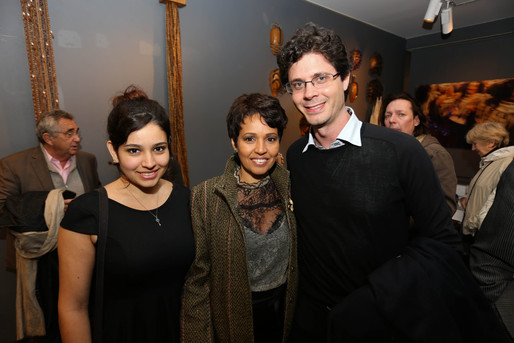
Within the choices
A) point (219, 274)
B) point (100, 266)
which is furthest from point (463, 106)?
point (100, 266)

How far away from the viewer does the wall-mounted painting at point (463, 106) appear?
4.75 metres

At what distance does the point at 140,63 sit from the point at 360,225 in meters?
2.52

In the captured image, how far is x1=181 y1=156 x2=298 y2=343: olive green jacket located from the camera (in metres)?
1.33

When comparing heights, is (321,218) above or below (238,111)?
below

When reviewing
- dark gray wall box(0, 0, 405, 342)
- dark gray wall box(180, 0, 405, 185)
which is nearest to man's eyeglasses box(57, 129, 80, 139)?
dark gray wall box(0, 0, 405, 342)

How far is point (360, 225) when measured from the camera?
3.98 feet

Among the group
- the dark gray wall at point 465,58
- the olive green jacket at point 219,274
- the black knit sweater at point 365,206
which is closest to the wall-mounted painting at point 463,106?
the dark gray wall at point 465,58

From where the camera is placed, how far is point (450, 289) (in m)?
0.93

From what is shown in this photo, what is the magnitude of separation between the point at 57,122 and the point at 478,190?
3.97m

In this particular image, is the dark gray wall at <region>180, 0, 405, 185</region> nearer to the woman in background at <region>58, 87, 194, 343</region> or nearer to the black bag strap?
the woman in background at <region>58, 87, 194, 343</region>

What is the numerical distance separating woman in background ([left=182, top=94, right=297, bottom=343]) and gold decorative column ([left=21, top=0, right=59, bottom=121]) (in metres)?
1.74

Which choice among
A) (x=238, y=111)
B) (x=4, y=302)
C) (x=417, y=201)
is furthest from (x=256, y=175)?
(x=4, y=302)

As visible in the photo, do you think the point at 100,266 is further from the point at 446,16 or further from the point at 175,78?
the point at 446,16

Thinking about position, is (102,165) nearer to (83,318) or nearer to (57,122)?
(57,122)
